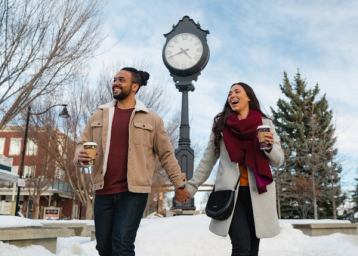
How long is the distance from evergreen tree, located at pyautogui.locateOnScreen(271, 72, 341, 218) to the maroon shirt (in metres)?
21.3

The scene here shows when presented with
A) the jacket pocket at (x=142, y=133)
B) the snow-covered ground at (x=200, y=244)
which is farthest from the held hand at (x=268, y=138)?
the snow-covered ground at (x=200, y=244)

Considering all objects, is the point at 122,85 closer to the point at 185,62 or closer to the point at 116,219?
the point at 116,219

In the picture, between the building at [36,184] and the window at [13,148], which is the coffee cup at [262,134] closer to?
the building at [36,184]

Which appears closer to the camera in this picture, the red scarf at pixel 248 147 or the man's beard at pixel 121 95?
the red scarf at pixel 248 147

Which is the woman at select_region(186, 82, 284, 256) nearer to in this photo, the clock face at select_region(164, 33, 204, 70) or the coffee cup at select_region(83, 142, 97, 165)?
the coffee cup at select_region(83, 142, 97, 165)

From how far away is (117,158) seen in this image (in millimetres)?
3330

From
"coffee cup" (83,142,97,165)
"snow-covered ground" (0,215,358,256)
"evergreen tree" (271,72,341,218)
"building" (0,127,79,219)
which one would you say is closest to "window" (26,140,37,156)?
"building" (0,127,79,219)

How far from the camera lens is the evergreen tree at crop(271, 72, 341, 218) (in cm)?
2538

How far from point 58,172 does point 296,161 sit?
58.3 feet

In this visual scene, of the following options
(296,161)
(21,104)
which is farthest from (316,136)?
(21,104)

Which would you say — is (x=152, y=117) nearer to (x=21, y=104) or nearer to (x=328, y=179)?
(x=21, y=104)

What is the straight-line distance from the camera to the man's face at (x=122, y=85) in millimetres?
3568

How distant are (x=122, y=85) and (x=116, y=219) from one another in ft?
3.72

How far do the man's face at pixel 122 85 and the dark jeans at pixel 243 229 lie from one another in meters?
1.26
